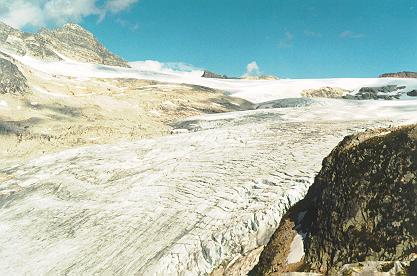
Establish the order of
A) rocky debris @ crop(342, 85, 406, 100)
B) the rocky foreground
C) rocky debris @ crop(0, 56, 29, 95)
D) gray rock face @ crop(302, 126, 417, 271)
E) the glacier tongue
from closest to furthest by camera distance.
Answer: gray rock face @ crop(302, 126, 417, 271)
the rocky foreground
the glacier tongue
rocky debris @ crop(0, 56, 29, 95)
rocky debris @ crop(342, 85, 406, 100)

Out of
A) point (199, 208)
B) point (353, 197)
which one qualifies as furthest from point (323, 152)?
point (353, 197)

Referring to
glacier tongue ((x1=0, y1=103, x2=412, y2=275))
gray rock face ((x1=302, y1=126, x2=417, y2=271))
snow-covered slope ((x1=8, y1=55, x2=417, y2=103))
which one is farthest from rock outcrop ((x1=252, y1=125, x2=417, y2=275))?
snow-covered slope ((x1=8, y1=55, x2=417, y2=103))

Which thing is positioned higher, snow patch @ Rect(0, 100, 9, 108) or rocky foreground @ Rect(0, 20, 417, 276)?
snow patch @ Rect(0, 100, 9, 108)

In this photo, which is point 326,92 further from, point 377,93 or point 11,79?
point 11,79

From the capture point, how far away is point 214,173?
28.5 meters

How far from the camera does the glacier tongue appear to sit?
70.9ft

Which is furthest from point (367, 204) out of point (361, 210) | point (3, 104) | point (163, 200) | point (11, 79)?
point (11, 79)

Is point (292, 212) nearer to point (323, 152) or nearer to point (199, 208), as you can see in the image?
point (199, 208)

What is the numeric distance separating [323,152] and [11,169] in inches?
1039

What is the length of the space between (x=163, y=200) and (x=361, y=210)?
1298 centimetres

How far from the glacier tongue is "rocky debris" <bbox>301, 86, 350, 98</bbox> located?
89.1 meters

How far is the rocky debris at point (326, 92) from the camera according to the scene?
126062 mm

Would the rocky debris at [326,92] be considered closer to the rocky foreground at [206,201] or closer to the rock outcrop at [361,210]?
the rocky foreground at [206,201]

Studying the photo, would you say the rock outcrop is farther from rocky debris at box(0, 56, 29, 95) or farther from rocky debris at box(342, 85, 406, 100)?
rocky debris at box(342, 85, 406, 100)
